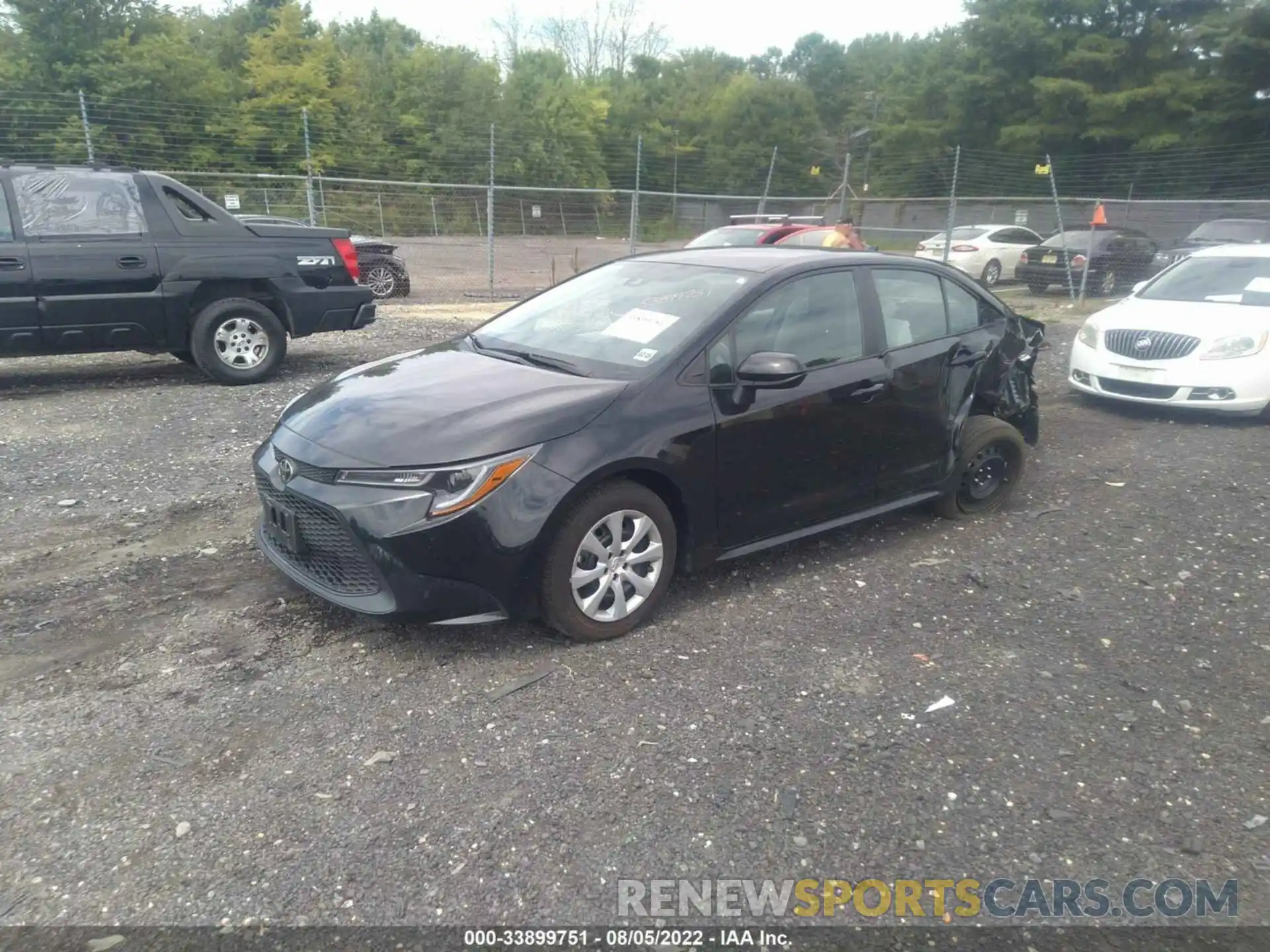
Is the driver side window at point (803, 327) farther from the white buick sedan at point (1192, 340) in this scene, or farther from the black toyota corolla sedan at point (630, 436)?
the white buick sedan at point (1192, 340)

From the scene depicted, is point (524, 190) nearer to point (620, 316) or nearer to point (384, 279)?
point (384, 279)

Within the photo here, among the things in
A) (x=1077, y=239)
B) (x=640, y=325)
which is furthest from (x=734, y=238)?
(x=640, y=325)

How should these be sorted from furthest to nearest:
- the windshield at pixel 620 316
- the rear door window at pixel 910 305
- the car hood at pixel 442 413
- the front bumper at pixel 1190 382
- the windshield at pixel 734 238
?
the windshield at pixel 734 238 → the front bumper at pixel 1190 382 → the rear door window at pixel 910 305 → the windshield at pixel 620 316 → the car hood at pixel 442 413

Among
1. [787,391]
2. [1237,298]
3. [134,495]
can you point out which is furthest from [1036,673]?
[1237,298]

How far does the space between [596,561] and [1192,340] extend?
6392mm

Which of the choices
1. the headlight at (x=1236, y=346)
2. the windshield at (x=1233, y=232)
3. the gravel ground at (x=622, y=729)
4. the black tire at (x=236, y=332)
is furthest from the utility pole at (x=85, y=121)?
the windshield at (x=1233, y=232)

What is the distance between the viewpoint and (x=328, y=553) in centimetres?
363

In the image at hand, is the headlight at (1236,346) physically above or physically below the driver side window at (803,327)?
below

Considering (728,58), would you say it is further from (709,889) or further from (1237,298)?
(709,889)

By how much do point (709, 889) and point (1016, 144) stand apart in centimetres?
4241

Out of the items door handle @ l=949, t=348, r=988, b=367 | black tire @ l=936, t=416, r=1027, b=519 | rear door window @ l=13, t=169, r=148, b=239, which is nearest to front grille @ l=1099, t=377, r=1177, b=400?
black tire @ l=936, t=416, r=1027, b=519

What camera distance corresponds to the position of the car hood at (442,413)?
352cm

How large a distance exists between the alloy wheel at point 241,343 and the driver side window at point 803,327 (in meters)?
5.64

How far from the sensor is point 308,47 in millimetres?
41812
